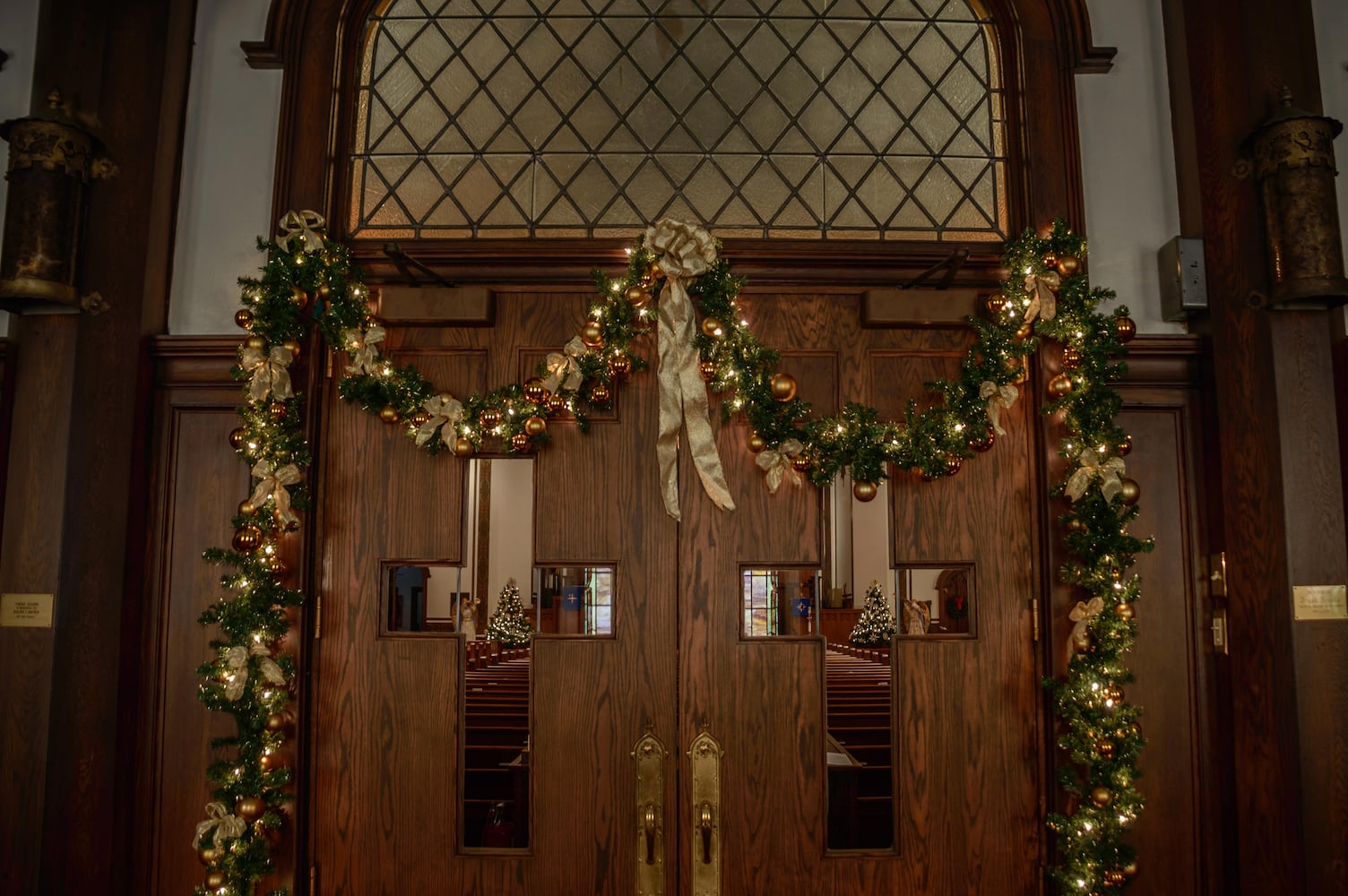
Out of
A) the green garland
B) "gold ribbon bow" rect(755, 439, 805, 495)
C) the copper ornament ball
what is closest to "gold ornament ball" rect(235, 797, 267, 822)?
the green garland

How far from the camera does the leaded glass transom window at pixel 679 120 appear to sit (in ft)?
13.0

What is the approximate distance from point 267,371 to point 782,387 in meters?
1.99

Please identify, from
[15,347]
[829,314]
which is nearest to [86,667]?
[15,347]

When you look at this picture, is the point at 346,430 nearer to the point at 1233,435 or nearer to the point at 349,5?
the point at 349,5

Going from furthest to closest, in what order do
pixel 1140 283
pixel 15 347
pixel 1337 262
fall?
1. pixel 1140 283
2. pixel 15 347
3. pixel 1337 262

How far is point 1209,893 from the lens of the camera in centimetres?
348

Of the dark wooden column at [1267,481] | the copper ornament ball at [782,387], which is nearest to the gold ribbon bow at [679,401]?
the copper ornament ball at [782,387]

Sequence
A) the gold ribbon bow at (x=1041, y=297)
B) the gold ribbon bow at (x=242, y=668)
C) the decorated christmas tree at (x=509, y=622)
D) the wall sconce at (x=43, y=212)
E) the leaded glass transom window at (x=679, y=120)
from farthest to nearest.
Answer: the decorated christmas tree at (x=509, y=622) < the leaded glass transom window at (x=679, y=120) < the gold ribbon bow at (x=1041, y=297) < the wall sconce at (x=43, y=212) < the gold ribbon bow at (x=242, y=668)

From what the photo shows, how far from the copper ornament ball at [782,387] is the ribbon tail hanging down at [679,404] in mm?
289

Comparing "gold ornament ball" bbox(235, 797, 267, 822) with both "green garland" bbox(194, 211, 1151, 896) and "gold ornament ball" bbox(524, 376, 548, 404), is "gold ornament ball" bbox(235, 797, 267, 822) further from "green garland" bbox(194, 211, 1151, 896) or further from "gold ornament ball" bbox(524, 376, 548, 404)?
"gold ornament ball" bbox(524, 376, 548, 404)

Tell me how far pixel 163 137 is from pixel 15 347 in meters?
1.03

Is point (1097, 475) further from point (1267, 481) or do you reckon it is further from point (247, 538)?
point (247, 538)

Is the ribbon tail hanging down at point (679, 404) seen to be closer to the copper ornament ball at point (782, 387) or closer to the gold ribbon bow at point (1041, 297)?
the copper ornament ball at point (782, 387)

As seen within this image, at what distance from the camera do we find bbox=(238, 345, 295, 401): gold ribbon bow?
3.45 metres
